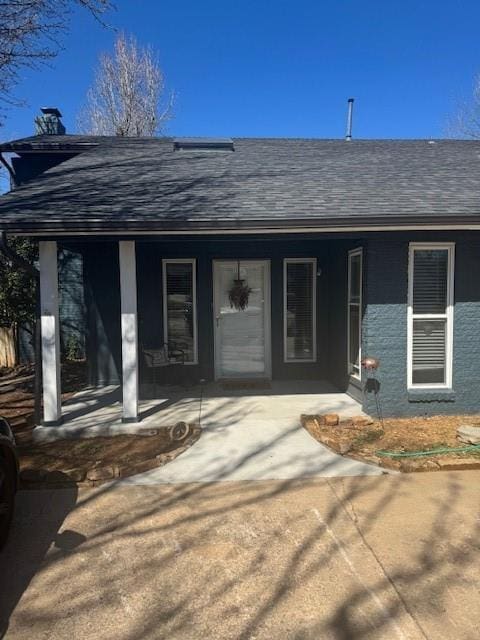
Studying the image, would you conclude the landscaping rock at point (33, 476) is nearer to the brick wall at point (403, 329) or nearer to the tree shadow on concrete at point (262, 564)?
the tree shadow on concrete at point (262, 564)

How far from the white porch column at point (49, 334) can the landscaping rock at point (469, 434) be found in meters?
4.82

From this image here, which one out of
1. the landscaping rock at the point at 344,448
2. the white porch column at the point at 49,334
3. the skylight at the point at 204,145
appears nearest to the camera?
the landscaping rock at the point at 344,448

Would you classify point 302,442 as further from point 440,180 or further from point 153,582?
point 440,180

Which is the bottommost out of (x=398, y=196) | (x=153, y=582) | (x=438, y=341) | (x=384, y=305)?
(x=153, y=582)

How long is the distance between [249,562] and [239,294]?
18.7 feet

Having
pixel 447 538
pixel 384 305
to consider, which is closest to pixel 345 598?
pixel 447 538

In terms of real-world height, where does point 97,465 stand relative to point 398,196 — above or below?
below

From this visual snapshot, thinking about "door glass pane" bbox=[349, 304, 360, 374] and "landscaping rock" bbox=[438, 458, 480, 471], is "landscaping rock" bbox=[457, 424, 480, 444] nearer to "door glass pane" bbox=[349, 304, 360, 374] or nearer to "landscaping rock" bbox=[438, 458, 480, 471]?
"landscaping rock" bbox=[438, 458, 480, 471]

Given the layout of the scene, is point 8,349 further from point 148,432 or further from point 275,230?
point 275,230

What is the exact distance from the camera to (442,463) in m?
4.70

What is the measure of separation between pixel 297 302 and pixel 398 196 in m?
2.79

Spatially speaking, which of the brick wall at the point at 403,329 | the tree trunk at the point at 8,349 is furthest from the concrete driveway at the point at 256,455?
the tree trunk at the point at 8,349

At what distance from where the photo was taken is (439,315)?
21.3 ft

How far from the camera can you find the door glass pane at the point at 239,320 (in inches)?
337
